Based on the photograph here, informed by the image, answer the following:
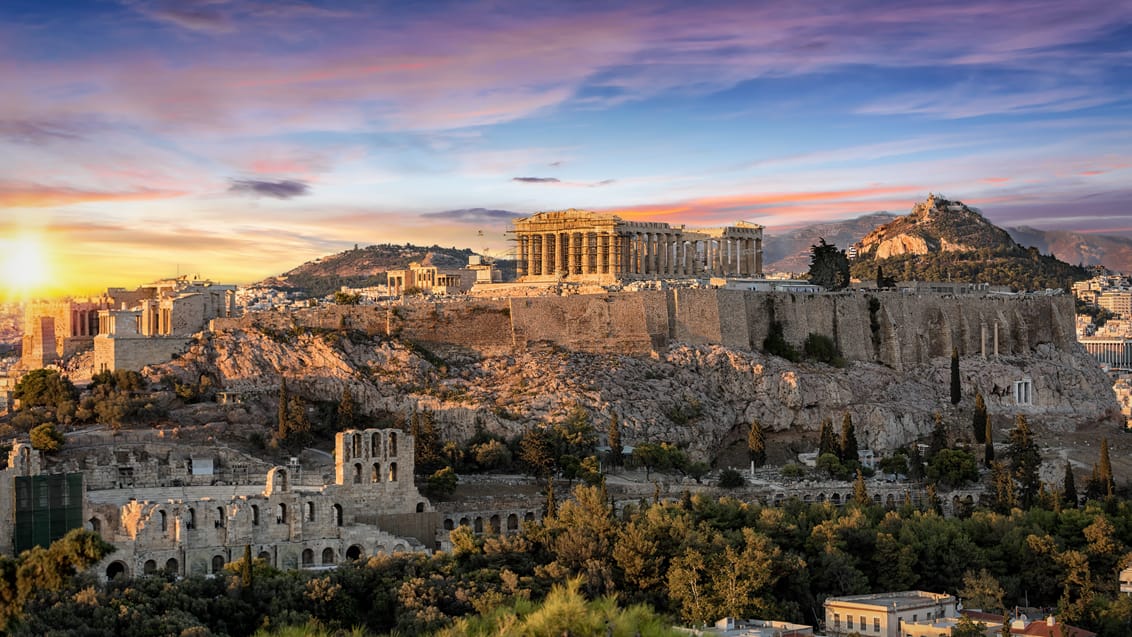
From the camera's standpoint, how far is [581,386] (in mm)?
53312

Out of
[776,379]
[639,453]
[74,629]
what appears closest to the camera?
[74,629]

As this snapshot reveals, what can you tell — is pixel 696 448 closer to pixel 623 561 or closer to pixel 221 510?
pixel 623 561

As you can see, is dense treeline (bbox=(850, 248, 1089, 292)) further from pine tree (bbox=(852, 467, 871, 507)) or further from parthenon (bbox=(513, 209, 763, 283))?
pine tree (bbox=(852, 467, 871, 507))

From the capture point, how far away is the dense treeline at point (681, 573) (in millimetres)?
31375

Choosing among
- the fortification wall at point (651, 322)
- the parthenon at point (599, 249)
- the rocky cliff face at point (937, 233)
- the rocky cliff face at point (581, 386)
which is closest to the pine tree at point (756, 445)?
the rocky cliff face at point (581, 386)

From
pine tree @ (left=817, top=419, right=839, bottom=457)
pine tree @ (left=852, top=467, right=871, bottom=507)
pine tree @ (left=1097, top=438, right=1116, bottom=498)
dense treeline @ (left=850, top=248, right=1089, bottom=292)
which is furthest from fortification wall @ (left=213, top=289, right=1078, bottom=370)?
dense treeline @ (left=850, top=248, right=1089, bottom=292)

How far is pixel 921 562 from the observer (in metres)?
40.2

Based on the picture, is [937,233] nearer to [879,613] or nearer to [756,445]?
[756,445]

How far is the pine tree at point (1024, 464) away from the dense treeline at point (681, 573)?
126 inches

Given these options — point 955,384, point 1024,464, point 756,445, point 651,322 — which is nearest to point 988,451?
point 1024,464

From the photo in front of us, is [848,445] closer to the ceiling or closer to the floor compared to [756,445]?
closer to the floor

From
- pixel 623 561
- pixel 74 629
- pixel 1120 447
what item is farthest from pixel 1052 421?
pixel 74 629

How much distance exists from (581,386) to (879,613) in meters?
20.1

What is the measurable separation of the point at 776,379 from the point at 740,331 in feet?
11.7
